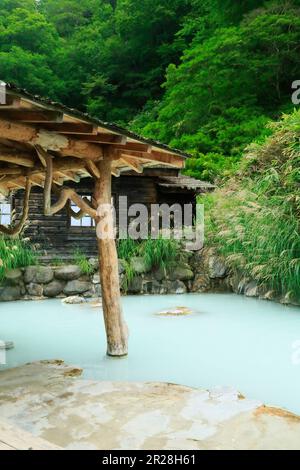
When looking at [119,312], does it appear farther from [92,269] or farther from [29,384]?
[92,269]

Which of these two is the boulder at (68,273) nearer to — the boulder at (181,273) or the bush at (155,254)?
the bush at (155,254)

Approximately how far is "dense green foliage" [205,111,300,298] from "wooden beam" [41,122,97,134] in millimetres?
5444

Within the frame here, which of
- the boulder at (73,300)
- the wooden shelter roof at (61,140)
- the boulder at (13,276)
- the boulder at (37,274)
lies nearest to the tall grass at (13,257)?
the boulder at (13,276)

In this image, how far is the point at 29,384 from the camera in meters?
3.70

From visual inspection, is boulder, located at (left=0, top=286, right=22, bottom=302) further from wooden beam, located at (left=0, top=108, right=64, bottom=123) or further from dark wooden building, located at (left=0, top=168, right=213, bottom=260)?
wooden beam, located at (left=0, top=108, right=64, bottom=123)

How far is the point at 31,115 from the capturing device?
148 inches

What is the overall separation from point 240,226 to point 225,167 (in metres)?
6.61

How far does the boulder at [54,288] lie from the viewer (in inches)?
419

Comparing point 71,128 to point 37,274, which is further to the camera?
point 37,274

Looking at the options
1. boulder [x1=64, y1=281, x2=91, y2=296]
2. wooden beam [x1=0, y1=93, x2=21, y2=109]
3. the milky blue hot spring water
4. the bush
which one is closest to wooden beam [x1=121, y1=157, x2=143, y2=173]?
wooden beam [x1=0, y1=93, x2=21, y2=109]

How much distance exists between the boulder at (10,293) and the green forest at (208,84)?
503 cm

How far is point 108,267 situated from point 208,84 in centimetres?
1536

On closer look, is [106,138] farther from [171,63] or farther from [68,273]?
[171,63]

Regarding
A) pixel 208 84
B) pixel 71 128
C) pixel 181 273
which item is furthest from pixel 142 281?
pixel 208 84
